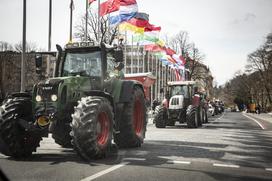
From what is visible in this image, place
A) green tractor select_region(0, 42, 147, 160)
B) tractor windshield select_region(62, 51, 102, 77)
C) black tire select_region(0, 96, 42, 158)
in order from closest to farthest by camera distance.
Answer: green tractor select_region(0, 42, 147, 160), black tire select_region(0, 96, 42, 158), tractor windshield select_region(62, 51, 102, 77)

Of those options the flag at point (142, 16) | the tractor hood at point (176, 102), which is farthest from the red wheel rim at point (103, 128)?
the flag at point (142, 16)

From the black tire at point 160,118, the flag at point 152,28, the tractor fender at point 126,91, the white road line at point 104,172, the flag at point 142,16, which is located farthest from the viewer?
the flag at point 152,28

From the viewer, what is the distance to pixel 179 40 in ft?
210

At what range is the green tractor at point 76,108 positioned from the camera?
796cm

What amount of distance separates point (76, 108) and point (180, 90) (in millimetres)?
15869

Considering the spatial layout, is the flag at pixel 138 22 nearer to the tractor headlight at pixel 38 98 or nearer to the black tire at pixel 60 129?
the black tire at pixel 60 129

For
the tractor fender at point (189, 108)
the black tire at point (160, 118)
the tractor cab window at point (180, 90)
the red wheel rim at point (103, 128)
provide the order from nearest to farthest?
1. the red wheel rim at point (103, 128)
2. the black tire at point (160, 118)
3. the tractor fender at point (189, 108)
4. the tractor cab window at point (180, 90)

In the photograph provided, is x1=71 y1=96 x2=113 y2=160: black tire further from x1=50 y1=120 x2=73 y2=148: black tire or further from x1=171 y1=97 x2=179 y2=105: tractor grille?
x1=171 y1=97 x2=179 y2=105: tractor grille

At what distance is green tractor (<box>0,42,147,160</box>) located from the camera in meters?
7.96

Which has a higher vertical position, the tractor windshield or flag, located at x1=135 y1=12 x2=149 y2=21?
flag, located at x1=135 y1=12 x2=149 y2=21

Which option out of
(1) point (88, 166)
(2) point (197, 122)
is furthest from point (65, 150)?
(2) point (197, 122)

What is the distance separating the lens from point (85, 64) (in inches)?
383

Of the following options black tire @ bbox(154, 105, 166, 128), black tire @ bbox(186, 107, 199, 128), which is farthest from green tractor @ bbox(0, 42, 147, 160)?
black tire @ bbox(186, 107, 199, 128)

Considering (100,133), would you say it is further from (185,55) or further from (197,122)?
(185,55)
